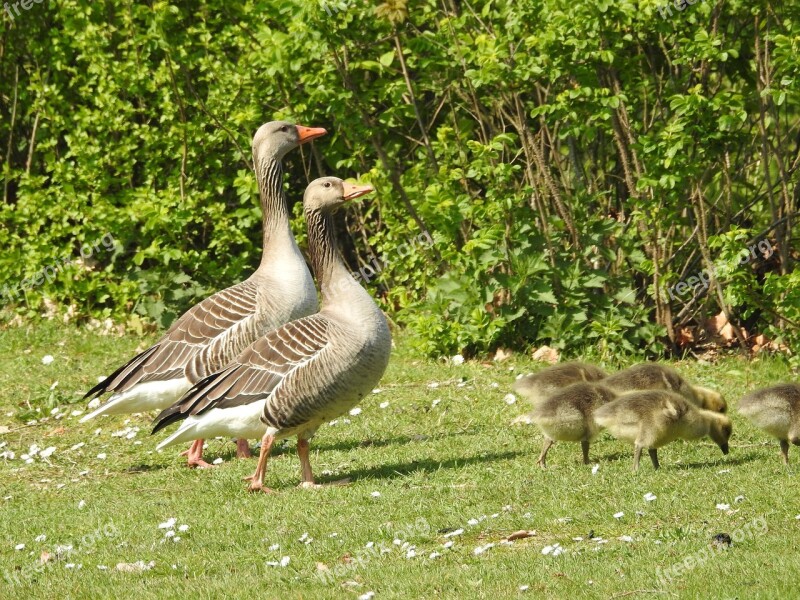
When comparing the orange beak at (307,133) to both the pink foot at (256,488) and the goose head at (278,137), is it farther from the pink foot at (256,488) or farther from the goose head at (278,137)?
the pink foot at (256,488)

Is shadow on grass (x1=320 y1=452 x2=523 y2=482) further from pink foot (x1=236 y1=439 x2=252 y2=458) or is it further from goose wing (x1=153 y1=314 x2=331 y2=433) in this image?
pink foot (x1=236 y1=439 x2=252 y2=458)

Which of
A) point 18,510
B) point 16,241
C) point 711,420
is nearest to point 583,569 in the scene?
point 711,420

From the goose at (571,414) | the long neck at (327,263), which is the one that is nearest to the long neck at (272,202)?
the long neck at (327,263)

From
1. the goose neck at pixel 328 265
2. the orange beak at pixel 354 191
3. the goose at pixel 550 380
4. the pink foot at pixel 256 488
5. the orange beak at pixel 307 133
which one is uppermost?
the orange beak at pixel 307 133

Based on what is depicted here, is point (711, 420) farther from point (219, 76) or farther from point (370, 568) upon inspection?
point (219, 76)

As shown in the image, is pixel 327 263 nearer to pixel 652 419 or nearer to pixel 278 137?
pixel 278 137

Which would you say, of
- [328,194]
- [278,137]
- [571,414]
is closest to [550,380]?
[571,414]

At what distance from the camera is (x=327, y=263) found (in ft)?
27.8

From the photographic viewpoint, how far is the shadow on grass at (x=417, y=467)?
830 cm

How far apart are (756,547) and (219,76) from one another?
389 inches

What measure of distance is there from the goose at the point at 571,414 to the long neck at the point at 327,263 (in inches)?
62.4

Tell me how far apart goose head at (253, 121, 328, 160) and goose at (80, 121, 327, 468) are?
0.82 metres

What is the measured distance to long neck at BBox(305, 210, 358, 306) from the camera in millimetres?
8312

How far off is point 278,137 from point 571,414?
13.6ft
